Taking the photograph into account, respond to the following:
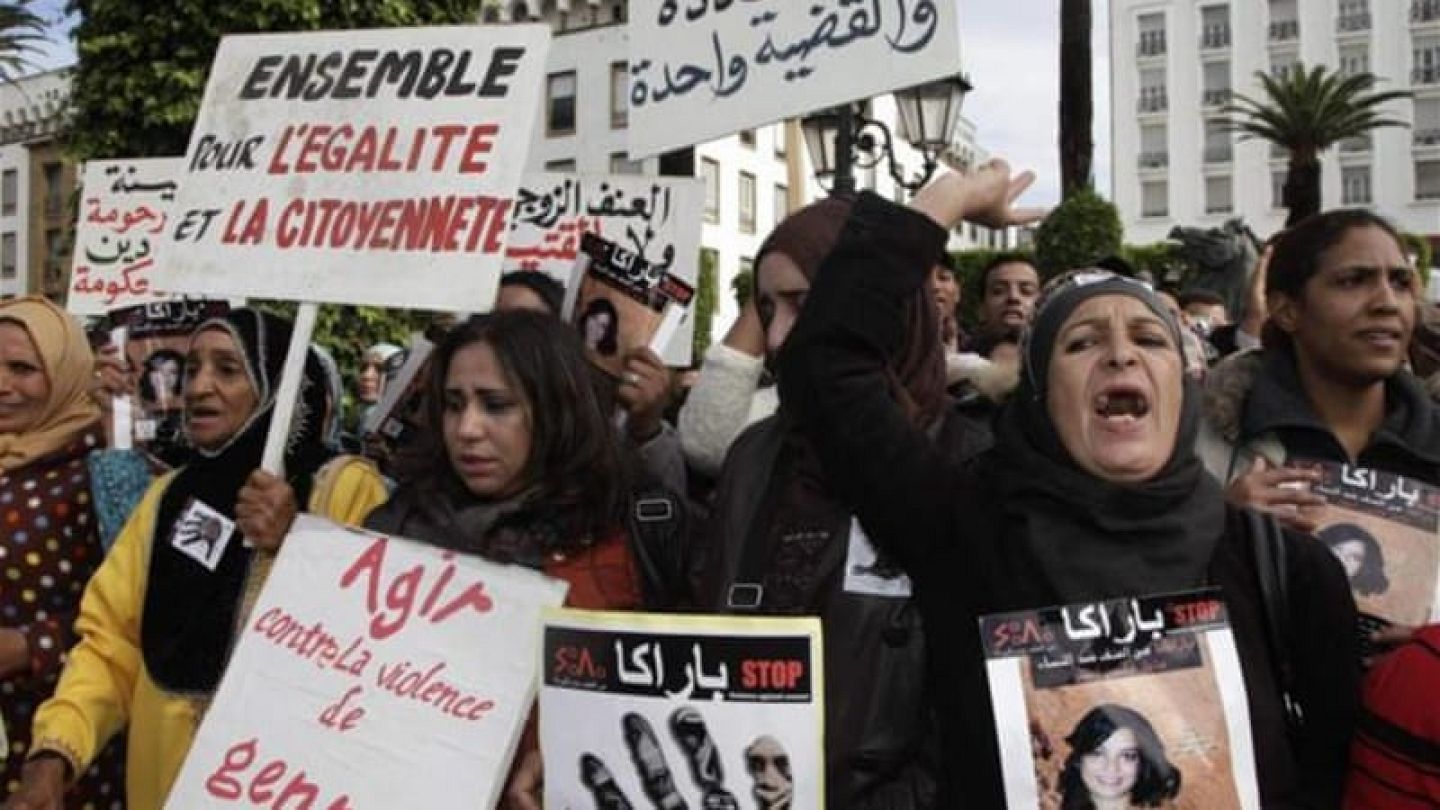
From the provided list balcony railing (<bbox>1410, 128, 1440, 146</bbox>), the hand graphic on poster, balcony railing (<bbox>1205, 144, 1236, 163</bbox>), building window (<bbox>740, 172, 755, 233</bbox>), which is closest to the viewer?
the hand graphic on poster

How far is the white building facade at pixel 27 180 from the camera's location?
152ft

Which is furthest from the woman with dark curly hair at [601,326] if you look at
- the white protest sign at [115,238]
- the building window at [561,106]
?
the building window at [561,106]

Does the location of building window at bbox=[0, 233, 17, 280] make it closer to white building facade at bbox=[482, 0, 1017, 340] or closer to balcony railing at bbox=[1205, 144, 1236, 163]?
white building facade at bbox=[482, 0, 1017, 340]

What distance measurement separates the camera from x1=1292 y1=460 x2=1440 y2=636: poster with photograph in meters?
2.42

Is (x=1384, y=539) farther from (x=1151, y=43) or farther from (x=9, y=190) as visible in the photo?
A: (x=1151, y=43)

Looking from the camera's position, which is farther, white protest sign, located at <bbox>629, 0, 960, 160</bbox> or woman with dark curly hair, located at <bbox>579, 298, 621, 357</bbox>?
woman with dark curly hair, located at <bbox>579, 298, 621, 357</bbox>

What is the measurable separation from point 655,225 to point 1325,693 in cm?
298

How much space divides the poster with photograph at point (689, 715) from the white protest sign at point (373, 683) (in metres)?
0.23

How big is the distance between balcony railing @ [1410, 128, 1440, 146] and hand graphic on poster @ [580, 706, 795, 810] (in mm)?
71590

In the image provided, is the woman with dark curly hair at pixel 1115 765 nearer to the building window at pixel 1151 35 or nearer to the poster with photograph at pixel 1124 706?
the poster with photograph at pixel 1124 706

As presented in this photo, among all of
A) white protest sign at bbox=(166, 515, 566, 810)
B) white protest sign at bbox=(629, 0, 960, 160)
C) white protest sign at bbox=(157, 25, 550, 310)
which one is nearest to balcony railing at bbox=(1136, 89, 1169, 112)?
white protest sign at bbox=(629, 0, 960, 160)

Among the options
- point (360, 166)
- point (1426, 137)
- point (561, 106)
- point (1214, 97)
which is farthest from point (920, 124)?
point (1214, 97)

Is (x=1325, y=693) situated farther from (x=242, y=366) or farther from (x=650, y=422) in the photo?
(x=242, y=366)

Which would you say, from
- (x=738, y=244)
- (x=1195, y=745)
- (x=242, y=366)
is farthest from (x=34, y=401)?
(x=738, y=244)
